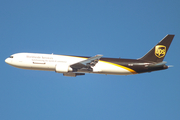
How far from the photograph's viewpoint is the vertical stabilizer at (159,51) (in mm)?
44281

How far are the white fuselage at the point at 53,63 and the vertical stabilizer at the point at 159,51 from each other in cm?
480

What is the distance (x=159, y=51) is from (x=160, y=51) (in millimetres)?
187

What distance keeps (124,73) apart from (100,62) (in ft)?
15.7

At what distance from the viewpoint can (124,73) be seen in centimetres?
4325

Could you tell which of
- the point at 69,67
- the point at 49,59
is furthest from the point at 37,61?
the point at 69,67

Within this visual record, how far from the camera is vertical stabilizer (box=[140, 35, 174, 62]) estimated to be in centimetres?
4428

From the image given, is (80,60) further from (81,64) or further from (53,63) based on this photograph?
(53,63)

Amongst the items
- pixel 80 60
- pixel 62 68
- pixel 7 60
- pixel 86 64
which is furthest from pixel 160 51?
pixel 7 60

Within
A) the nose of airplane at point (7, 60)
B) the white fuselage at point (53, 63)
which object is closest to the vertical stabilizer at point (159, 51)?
the white fuselage at point (53, 63)

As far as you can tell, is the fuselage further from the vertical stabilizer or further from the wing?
the vertical stabilizer

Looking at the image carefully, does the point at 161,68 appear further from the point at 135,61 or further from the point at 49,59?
the point at 49,59

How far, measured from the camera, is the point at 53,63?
42.9 metres

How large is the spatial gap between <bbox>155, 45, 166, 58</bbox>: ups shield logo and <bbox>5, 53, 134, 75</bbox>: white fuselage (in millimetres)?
6261

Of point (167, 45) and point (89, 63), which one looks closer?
point (89, 63)
